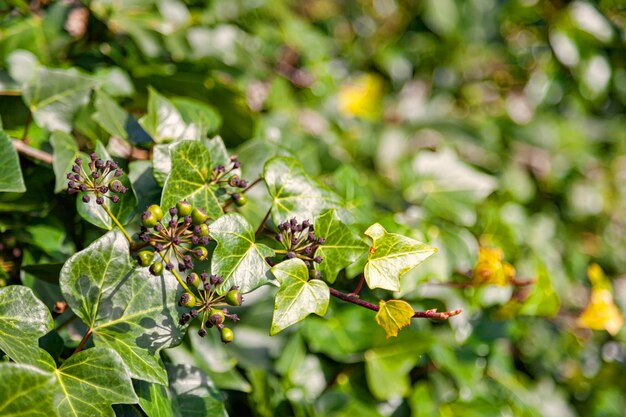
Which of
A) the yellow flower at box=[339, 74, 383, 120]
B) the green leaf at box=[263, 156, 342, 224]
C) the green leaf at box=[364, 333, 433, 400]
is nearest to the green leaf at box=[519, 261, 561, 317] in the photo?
the green leaf at box=[364, 333, 433, 400]

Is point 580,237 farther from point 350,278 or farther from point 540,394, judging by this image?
point 350,278

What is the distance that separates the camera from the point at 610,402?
1.69m

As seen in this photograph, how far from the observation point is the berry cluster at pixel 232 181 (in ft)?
2.72

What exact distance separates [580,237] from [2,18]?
2.00m

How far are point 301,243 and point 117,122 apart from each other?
0.44 m

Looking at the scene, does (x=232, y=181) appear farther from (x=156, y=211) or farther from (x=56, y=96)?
(x=56, y=96)

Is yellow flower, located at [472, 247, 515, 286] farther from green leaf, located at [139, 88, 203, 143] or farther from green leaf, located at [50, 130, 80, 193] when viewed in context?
green leaf, located at [50, 130, 80, 193]

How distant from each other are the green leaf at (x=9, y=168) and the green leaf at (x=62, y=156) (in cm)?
6

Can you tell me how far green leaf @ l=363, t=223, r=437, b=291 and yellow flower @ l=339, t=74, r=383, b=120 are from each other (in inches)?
50.8

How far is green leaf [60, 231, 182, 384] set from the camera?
2.47 feet

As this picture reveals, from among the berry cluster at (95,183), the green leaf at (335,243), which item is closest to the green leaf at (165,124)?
the berry cluster at (95,183)

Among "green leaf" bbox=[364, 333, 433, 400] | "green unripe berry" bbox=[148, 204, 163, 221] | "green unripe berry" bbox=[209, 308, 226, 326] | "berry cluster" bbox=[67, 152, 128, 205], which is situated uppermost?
"berry cluster" bbox=[67, 152, 128, 205]

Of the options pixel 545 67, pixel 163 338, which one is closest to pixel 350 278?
pixel 163 338

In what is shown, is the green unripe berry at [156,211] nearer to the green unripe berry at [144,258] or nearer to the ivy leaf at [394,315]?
the green unripe berry at [144,258]
